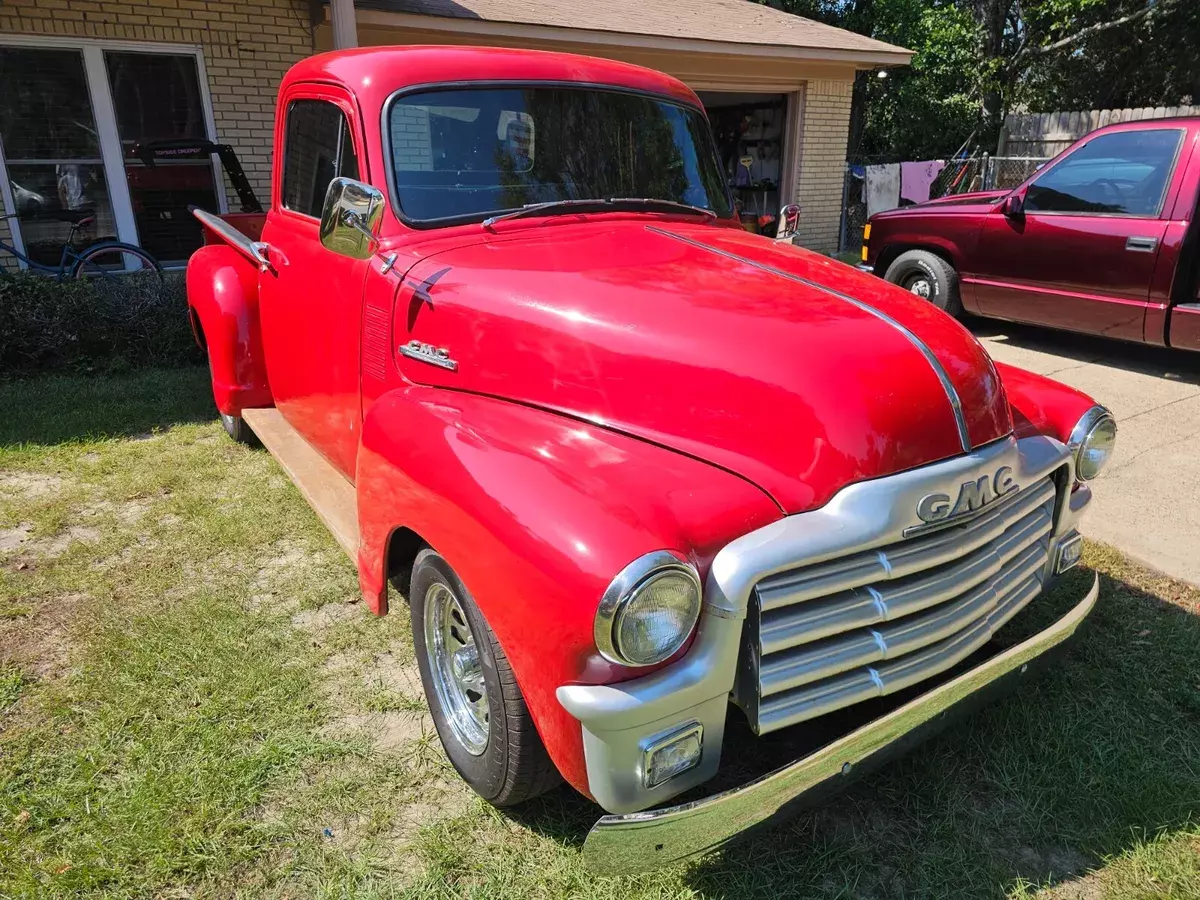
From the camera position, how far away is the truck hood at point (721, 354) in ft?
6.88

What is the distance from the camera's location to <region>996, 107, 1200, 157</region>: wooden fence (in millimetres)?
13570

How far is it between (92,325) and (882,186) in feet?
41.5

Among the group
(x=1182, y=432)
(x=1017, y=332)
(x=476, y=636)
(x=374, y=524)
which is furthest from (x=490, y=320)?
(x=1017, y=332)

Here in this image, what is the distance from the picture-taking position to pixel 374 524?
8.50 ft

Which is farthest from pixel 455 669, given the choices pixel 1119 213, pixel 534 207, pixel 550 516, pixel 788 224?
pixel 1119 213

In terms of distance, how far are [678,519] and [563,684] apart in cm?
45

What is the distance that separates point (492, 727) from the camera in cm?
220

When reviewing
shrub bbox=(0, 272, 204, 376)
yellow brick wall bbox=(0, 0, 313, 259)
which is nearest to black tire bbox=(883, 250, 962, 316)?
yellow brick wall bbox=(0, 0, 313, 259)

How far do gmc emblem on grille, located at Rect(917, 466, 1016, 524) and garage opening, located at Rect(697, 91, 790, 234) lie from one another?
12735 millimetres

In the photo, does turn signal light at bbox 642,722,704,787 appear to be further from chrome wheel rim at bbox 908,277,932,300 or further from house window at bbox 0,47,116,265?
house window at bbox 0,47,116,265

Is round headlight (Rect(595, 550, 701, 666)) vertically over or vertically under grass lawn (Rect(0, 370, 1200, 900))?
over

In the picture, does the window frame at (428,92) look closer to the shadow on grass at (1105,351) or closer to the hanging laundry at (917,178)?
the shadow on grass at (1105,351)

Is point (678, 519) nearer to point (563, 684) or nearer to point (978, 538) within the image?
point (563, 684)

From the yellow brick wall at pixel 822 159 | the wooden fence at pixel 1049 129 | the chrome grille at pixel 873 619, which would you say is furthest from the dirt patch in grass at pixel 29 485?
the wooden fence at pixel 1049 129
